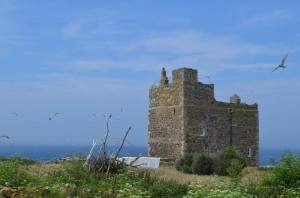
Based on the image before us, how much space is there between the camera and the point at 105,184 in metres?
14.9

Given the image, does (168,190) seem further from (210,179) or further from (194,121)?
(194,121)

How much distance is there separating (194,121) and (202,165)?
6.06 meters

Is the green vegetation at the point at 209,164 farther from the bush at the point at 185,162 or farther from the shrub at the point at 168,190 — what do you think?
the shrub at the point at 168,190

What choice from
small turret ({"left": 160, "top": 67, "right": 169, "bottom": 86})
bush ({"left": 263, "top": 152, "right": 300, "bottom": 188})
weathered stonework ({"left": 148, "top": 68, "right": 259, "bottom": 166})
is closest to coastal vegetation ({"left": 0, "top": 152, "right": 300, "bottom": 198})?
bush ({"left": 263, "top": 152, "right": 300, "bottom": 188})

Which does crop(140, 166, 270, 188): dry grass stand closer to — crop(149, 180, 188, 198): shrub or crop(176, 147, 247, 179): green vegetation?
crop(149, 180, 188, 198): shrub

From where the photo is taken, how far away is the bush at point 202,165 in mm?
27172

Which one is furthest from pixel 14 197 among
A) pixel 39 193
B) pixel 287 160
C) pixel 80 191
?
pixel 287 160

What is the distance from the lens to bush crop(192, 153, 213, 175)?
27.2 m

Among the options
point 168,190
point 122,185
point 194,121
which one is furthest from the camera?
point 194,121

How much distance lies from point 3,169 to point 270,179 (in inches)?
349

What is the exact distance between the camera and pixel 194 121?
3300cm

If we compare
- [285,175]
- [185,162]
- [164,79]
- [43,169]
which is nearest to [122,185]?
[285,175]

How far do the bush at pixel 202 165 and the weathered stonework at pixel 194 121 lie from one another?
4.98 meters

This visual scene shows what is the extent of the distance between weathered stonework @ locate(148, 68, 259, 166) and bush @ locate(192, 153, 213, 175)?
4981mm
